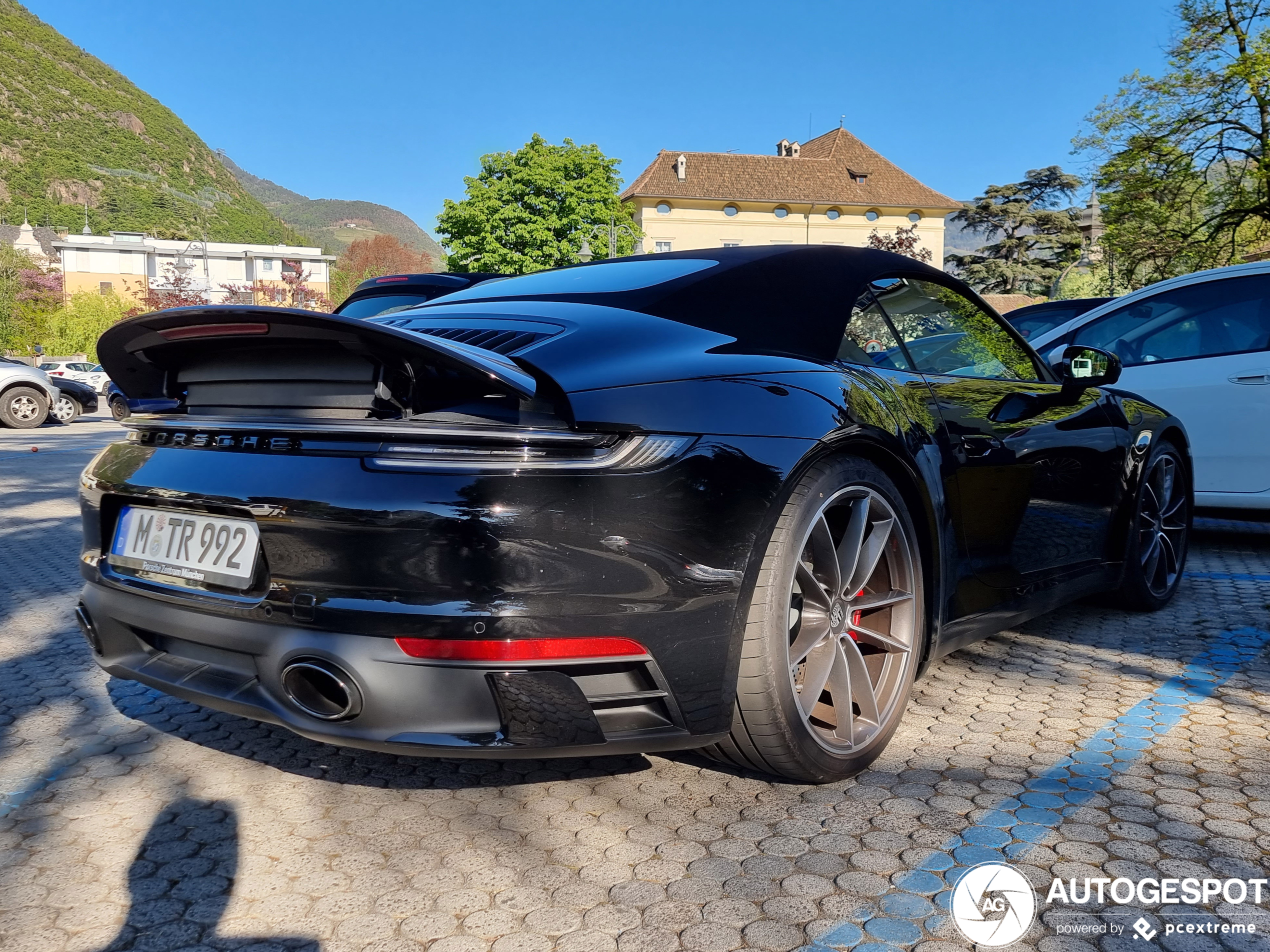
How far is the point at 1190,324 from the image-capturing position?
18.9 feet

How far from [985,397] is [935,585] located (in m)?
0.74

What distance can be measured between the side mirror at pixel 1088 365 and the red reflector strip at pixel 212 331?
3008mm

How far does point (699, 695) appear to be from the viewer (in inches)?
84.0

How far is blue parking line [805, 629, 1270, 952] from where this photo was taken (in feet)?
6.10

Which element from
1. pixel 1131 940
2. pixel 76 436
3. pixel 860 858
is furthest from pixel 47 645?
pixel 76 436

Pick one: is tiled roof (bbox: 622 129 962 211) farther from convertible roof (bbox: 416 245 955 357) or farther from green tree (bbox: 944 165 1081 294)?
convertible roof (bbox: 416 245 955 357)

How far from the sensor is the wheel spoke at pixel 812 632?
2.48 m

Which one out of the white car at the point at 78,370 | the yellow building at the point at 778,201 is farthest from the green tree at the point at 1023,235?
the white car at the point at 78,370

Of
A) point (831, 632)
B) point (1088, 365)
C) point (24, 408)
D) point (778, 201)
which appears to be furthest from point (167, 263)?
point (831, 632)

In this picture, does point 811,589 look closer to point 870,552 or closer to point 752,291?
point 870,552

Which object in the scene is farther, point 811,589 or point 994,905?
point 811,589

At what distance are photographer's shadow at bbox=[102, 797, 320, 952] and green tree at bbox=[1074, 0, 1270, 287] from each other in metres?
26.6

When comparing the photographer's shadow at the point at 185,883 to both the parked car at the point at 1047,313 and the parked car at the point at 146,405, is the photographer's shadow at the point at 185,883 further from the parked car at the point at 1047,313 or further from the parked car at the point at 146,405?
the parked car at the point at 1047,313

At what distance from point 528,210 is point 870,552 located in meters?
56.7
